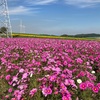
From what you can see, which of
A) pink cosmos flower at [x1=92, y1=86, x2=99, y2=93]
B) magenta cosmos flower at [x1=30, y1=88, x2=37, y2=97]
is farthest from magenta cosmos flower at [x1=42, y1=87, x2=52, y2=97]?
pink cosmos flower at [x1=92, y1=86, x2=99, y2=93]

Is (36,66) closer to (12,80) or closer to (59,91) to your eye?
(12,80)

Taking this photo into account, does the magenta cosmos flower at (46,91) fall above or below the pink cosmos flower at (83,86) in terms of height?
below

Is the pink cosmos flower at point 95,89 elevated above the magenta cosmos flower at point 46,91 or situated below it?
above

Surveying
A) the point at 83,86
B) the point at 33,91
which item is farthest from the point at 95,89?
the point at 33,91

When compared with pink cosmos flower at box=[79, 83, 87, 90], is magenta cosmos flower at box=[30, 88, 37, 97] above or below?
Result: below

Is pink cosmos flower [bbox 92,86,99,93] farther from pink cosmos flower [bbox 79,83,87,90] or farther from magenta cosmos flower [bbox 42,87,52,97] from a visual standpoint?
magenta cosmos flower [bbox 42,87,52,97]

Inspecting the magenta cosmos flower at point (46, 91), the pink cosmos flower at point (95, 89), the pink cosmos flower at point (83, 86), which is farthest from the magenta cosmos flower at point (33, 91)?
the pink cosmos flower at point (95, 89)

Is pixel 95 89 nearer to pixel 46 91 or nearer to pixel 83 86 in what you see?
pixel 83 86

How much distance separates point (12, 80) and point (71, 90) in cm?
120

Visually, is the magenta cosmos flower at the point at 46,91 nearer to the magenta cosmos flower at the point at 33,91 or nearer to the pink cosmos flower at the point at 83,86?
the magenta cosmos flower at the point at 33,91

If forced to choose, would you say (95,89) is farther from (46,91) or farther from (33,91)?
(33,91)

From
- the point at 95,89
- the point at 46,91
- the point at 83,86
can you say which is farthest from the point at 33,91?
the point at 95,89

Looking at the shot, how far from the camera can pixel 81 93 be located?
4367 millimetres

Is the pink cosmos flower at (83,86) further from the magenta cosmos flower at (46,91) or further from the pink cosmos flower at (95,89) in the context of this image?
the magenta cosmos flower at (46,91)
